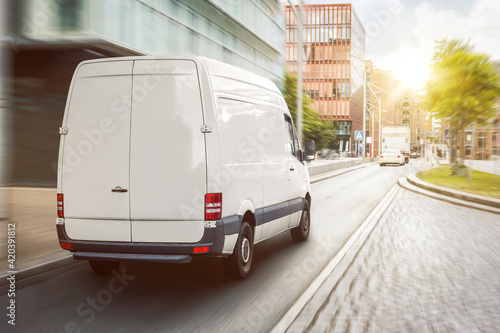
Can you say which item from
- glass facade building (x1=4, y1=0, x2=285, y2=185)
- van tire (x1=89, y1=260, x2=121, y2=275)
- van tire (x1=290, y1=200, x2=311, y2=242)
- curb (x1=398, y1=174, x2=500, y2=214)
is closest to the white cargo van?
van tire (x1=89, y1=260, x2=121, y2=275)

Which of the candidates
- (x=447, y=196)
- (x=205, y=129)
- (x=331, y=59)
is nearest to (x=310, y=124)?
(x=447, y=196)

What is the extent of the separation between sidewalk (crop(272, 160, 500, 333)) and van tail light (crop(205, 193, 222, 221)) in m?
1.20

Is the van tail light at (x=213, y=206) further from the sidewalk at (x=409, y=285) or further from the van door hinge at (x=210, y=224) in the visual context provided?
the sidewalk at (x=409, y=285)

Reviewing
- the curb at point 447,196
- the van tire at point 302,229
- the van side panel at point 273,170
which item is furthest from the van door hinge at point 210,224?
the curb at point 447,196

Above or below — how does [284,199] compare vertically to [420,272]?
above

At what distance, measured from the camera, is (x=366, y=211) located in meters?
13.4

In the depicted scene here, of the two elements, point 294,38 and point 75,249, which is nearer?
point 75,249

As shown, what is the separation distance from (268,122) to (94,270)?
9.43ft

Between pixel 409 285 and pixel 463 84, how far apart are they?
20.3m

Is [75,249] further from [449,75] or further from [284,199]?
[449,75]

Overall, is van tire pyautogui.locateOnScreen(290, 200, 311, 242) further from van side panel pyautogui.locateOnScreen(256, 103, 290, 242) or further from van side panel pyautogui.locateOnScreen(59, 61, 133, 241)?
van side panel pyautogui.locateOnScreen(59, 61, 133, 241)

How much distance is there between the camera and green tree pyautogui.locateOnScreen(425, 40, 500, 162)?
24234mm

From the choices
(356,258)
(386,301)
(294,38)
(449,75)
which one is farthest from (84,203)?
(294,38)

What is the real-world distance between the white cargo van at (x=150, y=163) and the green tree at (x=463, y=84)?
67.7ft
